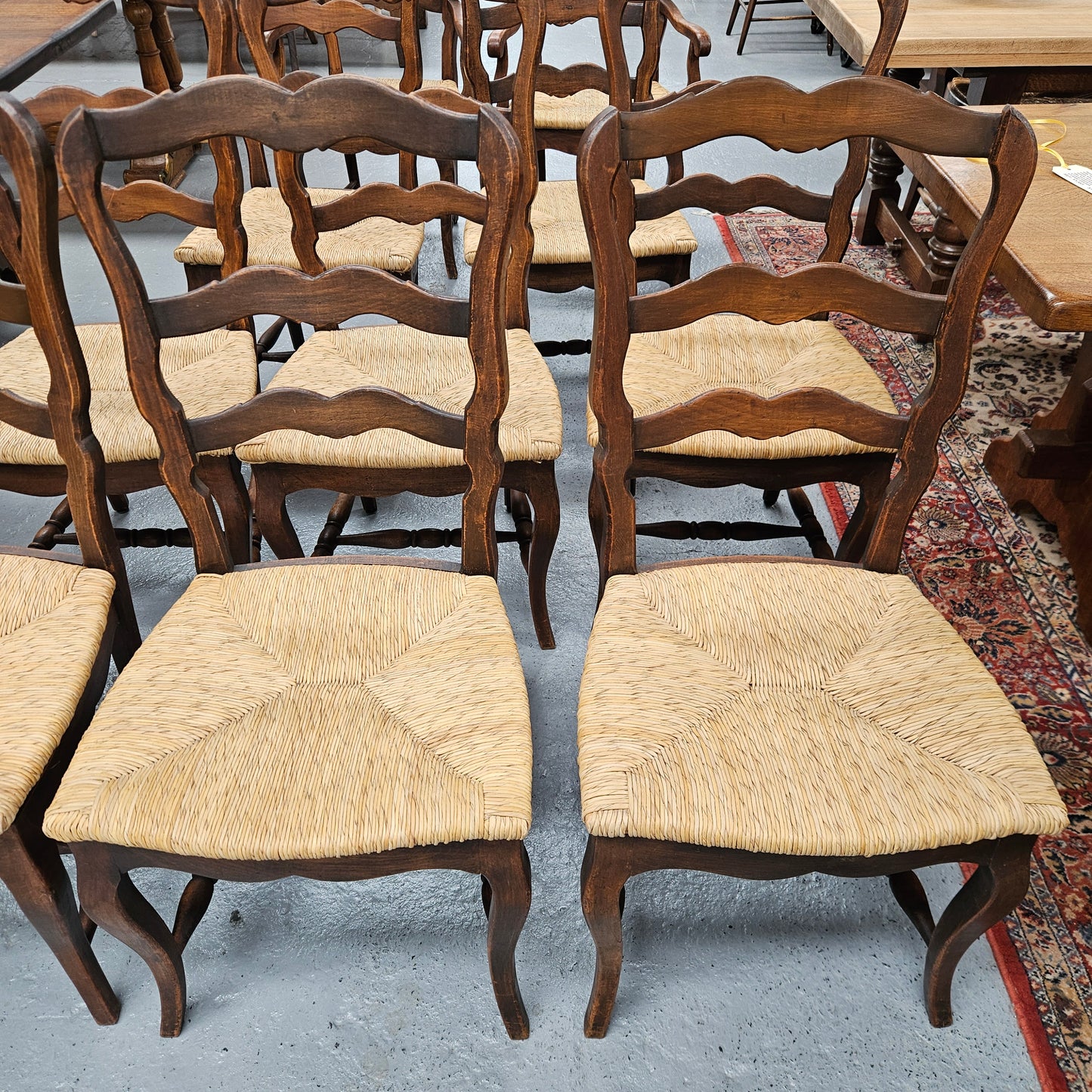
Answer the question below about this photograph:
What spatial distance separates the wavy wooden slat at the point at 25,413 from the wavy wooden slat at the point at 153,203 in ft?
2.10

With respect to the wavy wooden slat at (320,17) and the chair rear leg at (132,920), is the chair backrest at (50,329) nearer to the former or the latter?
the chair rear leg at (132,920)

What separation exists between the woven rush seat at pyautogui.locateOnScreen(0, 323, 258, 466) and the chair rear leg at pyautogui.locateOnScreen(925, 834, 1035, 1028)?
52.5 inches

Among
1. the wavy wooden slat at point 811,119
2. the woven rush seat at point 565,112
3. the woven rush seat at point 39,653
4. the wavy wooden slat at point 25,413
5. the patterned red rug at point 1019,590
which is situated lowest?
the patterned red rug at point 1019,590

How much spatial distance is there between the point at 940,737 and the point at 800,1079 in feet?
1.67

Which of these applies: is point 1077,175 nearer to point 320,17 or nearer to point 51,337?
point 320,17

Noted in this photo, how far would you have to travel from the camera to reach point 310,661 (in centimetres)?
116

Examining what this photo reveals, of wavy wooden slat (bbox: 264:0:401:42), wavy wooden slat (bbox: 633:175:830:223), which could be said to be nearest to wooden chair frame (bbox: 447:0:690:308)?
wavy wooden slat (bbox: 264:0:401:42)

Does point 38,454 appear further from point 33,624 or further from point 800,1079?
point 800,1079

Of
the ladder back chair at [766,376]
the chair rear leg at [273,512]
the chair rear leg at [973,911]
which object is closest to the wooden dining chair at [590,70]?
the ladder back chair at [766,376]

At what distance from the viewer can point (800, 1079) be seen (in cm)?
120

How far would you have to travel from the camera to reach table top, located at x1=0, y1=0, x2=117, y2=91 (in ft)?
8.77

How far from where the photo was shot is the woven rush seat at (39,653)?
1.03 m

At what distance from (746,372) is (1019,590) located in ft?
2.64

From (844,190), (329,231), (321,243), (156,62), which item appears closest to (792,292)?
(844,190)
